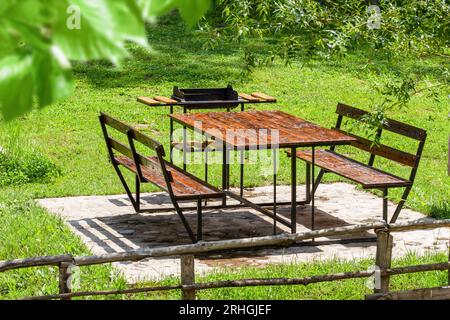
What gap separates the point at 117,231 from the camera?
885cm

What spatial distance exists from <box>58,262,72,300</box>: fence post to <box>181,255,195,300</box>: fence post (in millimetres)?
702

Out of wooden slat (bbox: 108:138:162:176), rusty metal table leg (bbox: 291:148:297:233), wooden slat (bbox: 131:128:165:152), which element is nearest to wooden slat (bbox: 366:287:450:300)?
rusty metal table leg (bbox: 291:148:297:233)

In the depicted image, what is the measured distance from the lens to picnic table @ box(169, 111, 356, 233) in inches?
326

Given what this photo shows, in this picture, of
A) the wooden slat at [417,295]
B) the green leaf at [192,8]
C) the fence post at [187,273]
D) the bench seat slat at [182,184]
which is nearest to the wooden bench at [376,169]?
the bench seat slat at [182,184]

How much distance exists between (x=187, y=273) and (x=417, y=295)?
1.42 m

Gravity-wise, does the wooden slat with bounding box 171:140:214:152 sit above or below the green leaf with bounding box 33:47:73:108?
below

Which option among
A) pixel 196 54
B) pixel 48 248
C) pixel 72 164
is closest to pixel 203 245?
pixel 48 248

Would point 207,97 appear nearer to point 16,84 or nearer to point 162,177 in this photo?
point 162,177

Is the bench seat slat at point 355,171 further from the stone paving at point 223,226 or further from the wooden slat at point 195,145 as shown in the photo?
the wooden slat at point 195,145

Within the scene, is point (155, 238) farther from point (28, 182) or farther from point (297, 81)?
point (297, 81)

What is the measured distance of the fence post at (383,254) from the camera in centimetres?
635

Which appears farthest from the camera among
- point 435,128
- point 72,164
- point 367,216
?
point 435,128

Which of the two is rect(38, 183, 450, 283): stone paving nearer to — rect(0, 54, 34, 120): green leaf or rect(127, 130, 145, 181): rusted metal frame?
rect(127, 130, 145, 181): rusted metal frame
